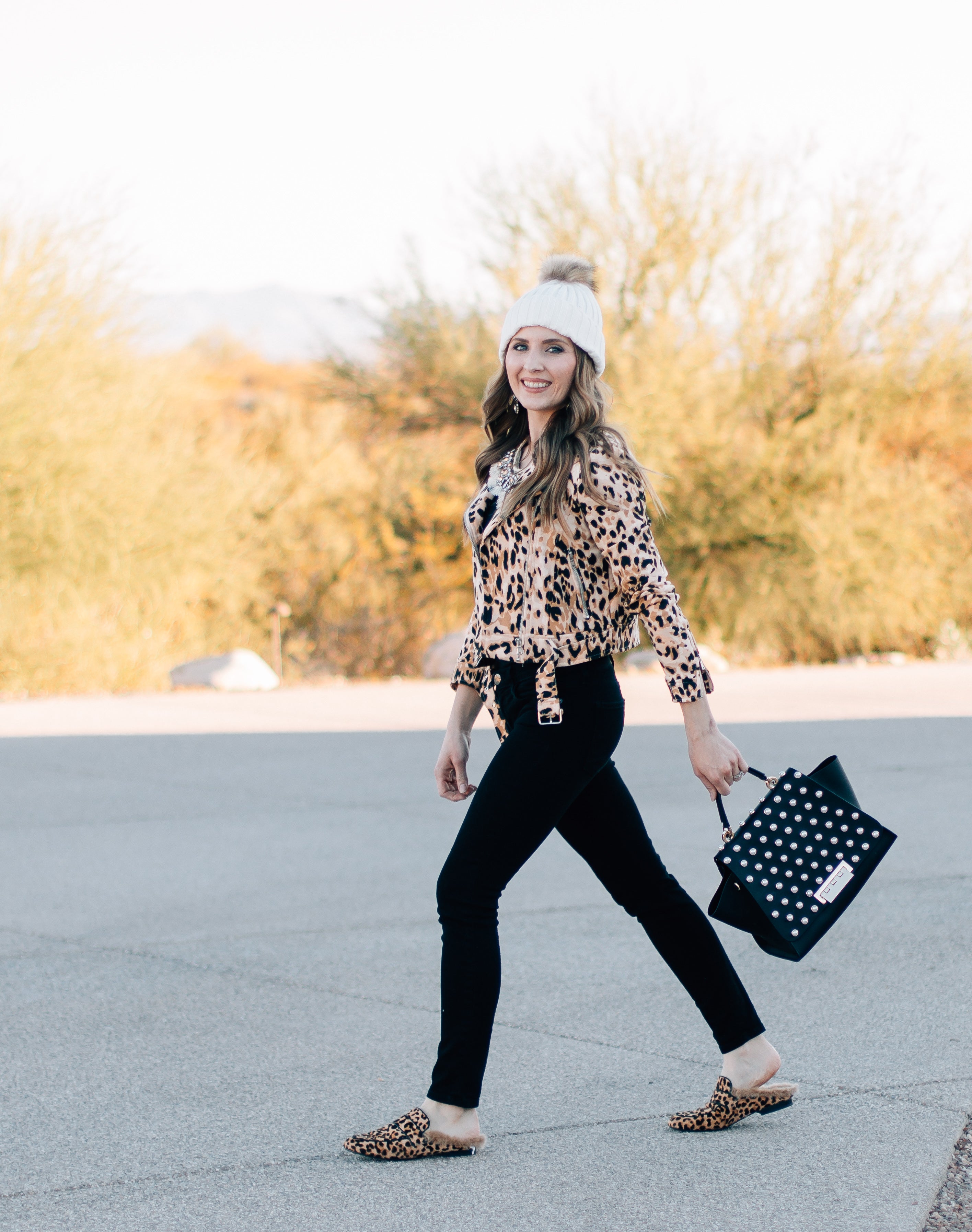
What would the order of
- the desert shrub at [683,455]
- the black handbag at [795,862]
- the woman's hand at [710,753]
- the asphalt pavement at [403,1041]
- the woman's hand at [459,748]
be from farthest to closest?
1. the desert shrub at [683,455]
2. the woman's hand at [459,748]
3. the black handbag at [795,862]
4. the woman's hand at [710,753]
5. the asphalt pavement at [403,1041]

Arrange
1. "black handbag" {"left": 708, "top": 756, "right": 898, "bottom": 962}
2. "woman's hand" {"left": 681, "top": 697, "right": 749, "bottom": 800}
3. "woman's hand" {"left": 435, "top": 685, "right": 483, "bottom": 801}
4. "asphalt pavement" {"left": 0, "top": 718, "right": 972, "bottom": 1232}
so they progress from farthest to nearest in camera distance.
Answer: "woman's hand" {"left": 435, "top": 685, "right": 483, "bottom": 801}
"black handbag" {"left": 708, "top": 756, "right": 898, "bottom": 962}
"woman's hand" {"left": 681, "top": 697, "right": 749, "bottom": 800}
"asphalt pavement" {"left": 0, "top": 718, "right": 972, "bottom": 1232}

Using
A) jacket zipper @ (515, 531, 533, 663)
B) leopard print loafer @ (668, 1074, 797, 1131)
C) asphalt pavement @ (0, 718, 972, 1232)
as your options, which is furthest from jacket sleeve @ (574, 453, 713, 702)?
asphalt pavement @ (0, 718, 972, 1232)

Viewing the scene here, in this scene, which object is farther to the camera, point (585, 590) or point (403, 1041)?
point (403, 1041)

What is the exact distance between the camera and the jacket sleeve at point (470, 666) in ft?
10.6

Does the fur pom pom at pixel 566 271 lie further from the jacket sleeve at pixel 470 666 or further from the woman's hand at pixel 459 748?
the woman's hand at pixel 459 748

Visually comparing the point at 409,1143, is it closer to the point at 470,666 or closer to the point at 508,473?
the point at 470,666

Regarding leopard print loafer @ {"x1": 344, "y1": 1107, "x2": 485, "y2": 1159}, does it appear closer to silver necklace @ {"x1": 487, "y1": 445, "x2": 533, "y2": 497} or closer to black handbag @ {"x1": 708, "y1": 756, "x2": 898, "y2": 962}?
black handbag @ {"x1": 708, "y1": 756, "x2": 898, "y2": 962}

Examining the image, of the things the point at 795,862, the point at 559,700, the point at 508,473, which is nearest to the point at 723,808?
the point at 795,862

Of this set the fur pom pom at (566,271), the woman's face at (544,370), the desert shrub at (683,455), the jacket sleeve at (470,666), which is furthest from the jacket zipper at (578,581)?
the desert shrub at (683,455)

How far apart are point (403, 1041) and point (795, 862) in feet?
4.33

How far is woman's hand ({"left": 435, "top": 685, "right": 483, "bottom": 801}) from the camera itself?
3379 mm

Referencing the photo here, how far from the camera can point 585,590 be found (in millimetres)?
3135

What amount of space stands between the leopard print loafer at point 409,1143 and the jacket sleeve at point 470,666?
3.08 ft

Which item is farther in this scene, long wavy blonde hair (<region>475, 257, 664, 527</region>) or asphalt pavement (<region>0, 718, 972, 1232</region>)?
long wavy blonde hair (<region>475, 257, 664, 527</region>)
